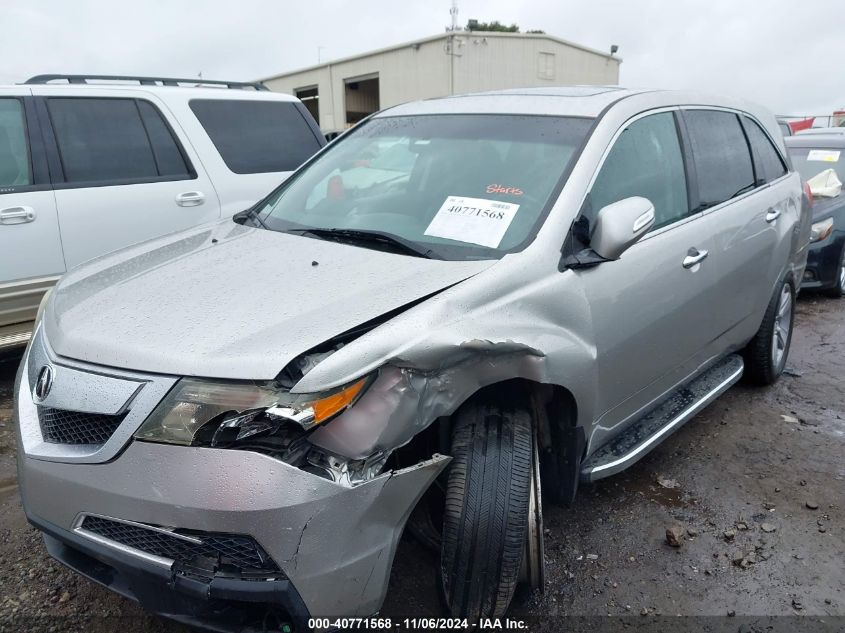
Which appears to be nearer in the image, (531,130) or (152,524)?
(152,524)

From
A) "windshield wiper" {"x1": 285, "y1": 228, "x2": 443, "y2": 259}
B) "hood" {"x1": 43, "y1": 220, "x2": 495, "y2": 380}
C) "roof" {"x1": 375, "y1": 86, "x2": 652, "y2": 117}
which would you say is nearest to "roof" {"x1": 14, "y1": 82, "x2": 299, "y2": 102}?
"roof" {"x1": 375, "y1": 86, "x2": 652, "y2": 117}

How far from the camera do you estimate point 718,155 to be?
357 centimetres

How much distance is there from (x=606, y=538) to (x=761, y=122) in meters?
2.87

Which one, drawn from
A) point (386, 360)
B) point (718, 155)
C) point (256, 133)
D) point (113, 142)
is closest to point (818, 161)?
point (718, 155)

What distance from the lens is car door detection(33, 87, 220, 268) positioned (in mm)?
4281

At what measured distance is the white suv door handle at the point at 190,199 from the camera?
4621 millimetres

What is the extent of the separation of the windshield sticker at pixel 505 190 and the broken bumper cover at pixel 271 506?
1.19 metres

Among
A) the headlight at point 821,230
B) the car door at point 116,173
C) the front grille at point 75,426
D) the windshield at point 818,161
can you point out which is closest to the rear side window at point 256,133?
the car door at point 116,173

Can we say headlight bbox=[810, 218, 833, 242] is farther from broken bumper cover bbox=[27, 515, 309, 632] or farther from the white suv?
broken bumper cover bbox=[27, 515, 309, 632]

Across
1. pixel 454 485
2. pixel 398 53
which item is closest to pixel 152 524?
pixel 454 485

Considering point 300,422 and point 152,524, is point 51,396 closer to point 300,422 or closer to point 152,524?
point 152,524

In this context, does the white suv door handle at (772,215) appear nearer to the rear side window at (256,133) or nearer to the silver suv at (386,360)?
the silver suv at (386,360)

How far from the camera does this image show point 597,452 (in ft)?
9.07

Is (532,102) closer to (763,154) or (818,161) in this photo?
(763,154)
